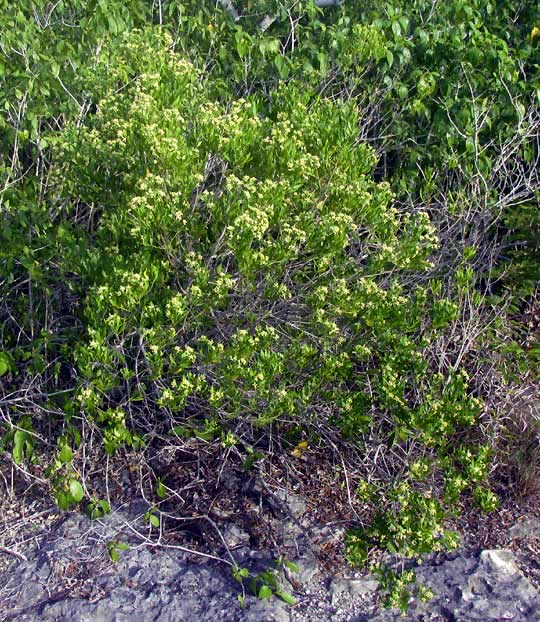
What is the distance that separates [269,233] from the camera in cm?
330

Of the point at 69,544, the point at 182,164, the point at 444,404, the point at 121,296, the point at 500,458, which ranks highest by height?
the point at 182,164

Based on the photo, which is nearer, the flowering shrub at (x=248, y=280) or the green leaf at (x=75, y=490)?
the flowering shrub at (x=248, y=280)

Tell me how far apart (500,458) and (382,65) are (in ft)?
6.64

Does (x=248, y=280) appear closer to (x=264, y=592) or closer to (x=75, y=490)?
(x=75, y=490)

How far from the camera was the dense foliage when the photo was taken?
3143 mm

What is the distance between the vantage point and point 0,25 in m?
3.89

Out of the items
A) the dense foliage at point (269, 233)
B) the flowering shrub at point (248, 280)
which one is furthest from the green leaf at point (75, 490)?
the flowering shrub at point (248, 280)

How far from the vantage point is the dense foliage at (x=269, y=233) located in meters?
3.14

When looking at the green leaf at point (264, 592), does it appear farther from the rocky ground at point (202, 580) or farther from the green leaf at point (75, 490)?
the green leaf at point (75, 490)

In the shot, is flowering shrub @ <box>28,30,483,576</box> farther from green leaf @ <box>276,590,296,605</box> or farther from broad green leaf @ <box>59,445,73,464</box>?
green leaf @ <box>276,590,296,605</box>

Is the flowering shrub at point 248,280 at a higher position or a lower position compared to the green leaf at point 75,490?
higher

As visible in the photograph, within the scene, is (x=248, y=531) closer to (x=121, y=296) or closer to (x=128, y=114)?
(x=121, y=296)

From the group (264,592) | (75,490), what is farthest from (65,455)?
(264,592)

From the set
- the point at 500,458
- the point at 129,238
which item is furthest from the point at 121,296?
the point at 500,458
